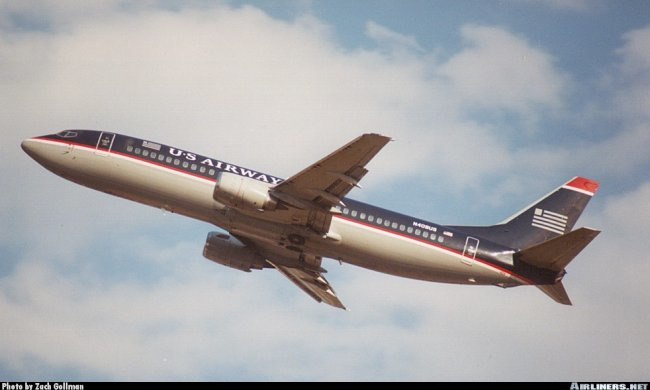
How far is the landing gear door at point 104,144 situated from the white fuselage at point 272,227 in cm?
11

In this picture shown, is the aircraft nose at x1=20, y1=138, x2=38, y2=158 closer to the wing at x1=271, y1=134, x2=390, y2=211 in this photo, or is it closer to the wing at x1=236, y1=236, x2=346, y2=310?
the wing at x1=236, y1=236, x2=346, y2=310

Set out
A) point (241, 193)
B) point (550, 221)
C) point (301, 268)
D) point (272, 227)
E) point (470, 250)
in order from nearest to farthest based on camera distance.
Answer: point (241, 193)
point (272, 227)
point (470, 250)
point (550, 221)
point (301, 268)

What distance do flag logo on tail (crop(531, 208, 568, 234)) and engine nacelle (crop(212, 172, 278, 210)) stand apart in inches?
628

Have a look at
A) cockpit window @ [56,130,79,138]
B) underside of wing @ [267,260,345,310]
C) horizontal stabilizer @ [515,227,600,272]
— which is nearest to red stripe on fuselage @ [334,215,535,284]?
horizontal stabilizer @ [515,227,600,272]

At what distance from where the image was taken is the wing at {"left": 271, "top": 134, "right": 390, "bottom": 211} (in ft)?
124

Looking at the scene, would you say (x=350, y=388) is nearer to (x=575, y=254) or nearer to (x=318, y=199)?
(x=318, y=199)

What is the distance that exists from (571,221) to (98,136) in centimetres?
2710

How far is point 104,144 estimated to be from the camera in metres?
44.1

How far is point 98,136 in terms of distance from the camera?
4459 centimetres

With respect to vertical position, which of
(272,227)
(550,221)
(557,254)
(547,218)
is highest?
(547,218)

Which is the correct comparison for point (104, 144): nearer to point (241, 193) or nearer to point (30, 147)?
point (30, 147)

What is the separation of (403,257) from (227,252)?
36.4ft

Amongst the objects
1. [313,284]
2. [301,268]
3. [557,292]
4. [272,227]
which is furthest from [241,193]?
[557,292]

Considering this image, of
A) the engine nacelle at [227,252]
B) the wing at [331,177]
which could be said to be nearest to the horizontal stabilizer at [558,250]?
the wing at [331,177]
